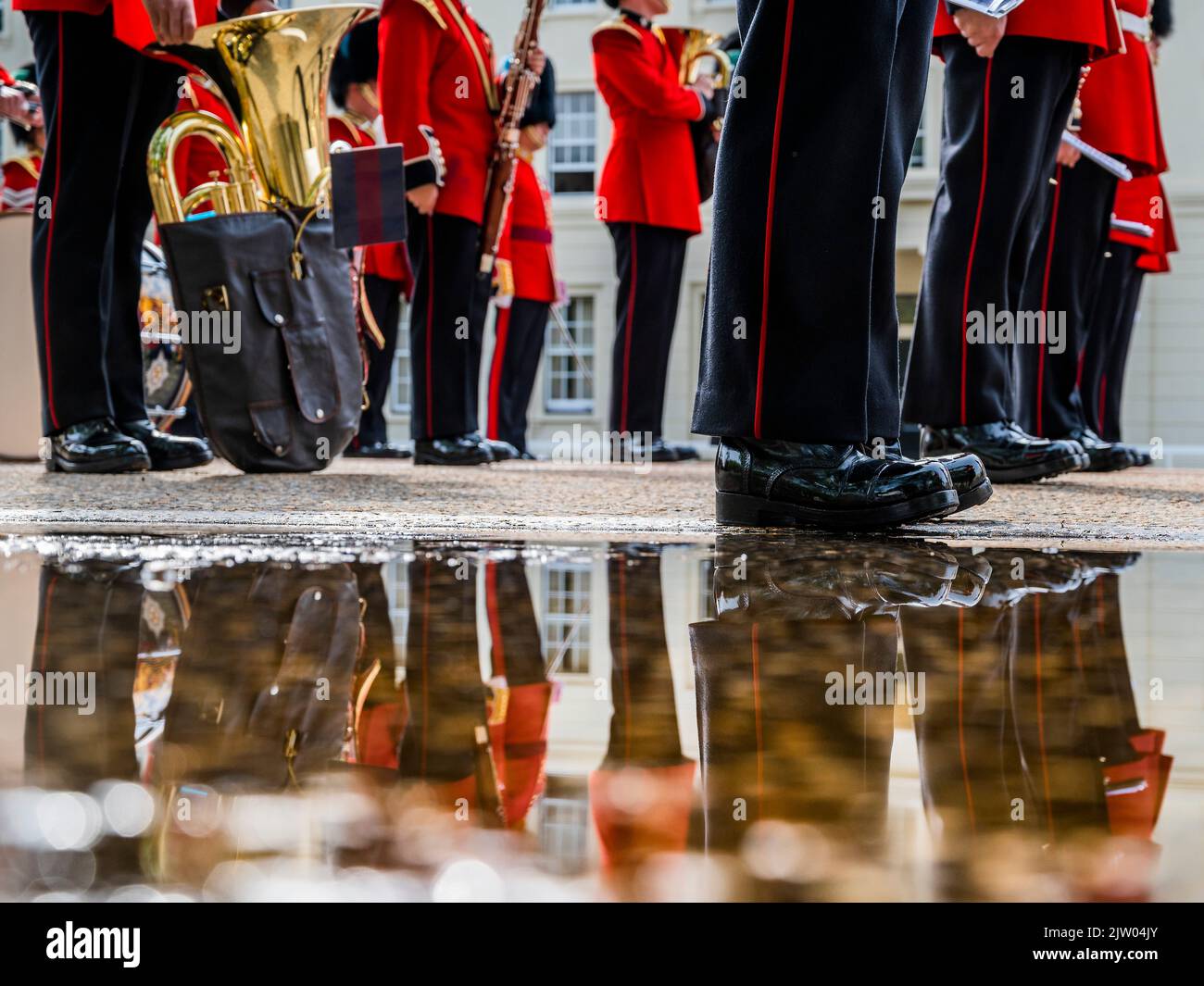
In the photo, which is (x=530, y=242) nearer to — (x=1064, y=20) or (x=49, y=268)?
(x=49, y=268)

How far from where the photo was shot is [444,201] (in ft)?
11.1

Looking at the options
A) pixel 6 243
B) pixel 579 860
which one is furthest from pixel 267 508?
pixel 6 243

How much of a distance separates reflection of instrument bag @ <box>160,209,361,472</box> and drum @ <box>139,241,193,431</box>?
1.25m

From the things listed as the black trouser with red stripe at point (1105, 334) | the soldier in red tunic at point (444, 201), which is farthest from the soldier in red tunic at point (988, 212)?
the black trouser with red stripe at point (1105, 334)

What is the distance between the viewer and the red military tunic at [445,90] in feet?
10.9

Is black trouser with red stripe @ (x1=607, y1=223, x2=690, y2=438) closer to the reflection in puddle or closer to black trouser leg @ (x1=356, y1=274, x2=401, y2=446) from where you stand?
black trouser leg @ (x1=356, y1=274, x2=401, y2=446)

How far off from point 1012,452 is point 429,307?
1658mm

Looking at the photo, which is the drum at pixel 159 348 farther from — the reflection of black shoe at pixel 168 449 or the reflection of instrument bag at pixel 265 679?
the reflection of instrument bag at pixel 265 679

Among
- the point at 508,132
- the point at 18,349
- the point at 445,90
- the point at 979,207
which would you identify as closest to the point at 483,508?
the point at 979,207

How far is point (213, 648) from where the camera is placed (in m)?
0.63

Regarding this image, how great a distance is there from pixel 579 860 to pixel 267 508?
1261 millimetres

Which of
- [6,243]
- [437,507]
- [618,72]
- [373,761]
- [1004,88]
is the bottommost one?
[437,507]

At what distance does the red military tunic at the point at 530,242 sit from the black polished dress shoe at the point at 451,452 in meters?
1.87
